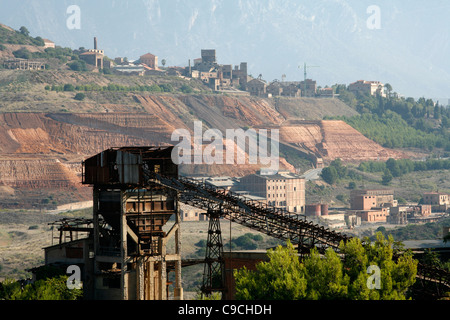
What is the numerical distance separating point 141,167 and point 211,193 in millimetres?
6251

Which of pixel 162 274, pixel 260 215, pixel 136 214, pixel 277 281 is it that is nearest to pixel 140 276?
pixel 162 274

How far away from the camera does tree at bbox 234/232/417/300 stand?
5934 centimetres

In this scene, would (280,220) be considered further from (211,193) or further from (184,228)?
(184,228)

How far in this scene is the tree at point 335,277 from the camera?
5934cm

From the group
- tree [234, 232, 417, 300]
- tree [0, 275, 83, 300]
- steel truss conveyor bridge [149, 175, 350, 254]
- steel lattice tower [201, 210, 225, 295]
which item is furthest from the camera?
steel lattice tower [201, 210, 225, 295]

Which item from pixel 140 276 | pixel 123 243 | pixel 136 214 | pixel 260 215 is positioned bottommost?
pixel 140 276

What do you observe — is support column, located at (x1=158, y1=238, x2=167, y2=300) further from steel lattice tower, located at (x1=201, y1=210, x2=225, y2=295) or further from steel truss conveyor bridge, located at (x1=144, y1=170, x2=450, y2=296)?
steel lattice tower, located at (x1=201, y1=210, x2=225, y2=295)

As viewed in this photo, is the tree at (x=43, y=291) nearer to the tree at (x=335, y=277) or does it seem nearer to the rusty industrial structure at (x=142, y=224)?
the rusty industrial structure at (x=142, y=224)

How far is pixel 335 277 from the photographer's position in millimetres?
60406

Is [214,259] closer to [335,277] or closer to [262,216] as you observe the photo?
[262,216]

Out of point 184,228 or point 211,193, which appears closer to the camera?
point 211,193

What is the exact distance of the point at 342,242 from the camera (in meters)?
65.9

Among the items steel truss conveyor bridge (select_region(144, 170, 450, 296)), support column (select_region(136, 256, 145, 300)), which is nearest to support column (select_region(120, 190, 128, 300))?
support column (select_region(136, 256, 145, 300))
